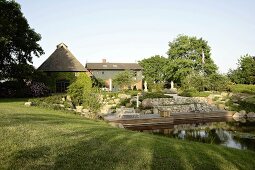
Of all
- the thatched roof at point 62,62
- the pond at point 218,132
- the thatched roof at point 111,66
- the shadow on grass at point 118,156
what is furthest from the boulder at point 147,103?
the thatched roof at point 111,66

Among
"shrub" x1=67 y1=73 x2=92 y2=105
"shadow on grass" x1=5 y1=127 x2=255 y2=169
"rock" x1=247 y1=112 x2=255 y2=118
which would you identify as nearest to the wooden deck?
"rock" x1=247 y1=112 x2=255 y2=118

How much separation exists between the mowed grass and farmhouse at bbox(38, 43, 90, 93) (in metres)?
30.9

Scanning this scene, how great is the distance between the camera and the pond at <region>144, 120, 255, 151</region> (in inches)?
755

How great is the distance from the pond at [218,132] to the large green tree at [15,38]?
62.4 feet

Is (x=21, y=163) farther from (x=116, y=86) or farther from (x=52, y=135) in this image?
(x=116, y=86)

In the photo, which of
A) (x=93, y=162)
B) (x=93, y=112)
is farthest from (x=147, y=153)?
(x=93, y=112)

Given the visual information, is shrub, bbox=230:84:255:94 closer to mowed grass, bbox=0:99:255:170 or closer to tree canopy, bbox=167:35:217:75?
tree canopy, bbox=167:35:217:75

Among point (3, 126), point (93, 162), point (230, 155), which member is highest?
point (3, 126)

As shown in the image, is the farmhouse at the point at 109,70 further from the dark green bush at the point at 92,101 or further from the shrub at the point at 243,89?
the dark green bush at the point at 92,101

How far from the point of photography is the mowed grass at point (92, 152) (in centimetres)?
771

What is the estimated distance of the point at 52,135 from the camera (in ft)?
34.7

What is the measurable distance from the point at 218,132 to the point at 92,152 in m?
17.2

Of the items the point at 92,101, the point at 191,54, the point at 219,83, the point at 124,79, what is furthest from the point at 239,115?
the point at 191,54

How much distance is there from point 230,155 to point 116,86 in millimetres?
53830
